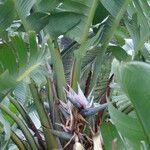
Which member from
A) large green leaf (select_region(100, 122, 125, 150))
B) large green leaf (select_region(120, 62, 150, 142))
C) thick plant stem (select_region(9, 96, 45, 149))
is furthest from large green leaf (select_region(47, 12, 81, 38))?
large green leaf (select_region(120, 62, 150, 142))

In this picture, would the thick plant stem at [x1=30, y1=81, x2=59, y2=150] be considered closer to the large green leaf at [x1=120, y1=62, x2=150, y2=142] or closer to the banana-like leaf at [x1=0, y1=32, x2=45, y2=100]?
the banana-like leaf at [x1=0, y1=32, x2=45, y2=100]

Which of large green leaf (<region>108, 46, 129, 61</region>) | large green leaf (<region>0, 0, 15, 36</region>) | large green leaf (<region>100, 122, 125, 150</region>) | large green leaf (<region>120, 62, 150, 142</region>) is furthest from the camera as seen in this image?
large green leaf (<region>108, 46, 129, 61</region>)

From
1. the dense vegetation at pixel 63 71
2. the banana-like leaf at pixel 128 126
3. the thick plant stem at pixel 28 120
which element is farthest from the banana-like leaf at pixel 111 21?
the banana-like leaf at pixel 128 126

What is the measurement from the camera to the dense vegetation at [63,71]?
1.04 m

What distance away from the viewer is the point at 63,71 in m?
1.30

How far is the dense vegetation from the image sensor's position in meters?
1.04

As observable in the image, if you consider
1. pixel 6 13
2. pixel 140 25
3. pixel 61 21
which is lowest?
pixel 140 25

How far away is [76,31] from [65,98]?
9.2 inches

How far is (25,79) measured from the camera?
1038 mm

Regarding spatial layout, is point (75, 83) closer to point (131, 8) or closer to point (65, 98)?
point (65, 98)

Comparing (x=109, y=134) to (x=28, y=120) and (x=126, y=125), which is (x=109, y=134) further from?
(x=28, y=120)

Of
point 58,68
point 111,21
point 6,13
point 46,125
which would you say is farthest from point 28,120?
point 111,21

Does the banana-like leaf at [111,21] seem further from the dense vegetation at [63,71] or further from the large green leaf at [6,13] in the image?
the large green leaf at [6,13]

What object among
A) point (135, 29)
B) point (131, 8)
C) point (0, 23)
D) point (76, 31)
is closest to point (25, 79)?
point (0, 23)
